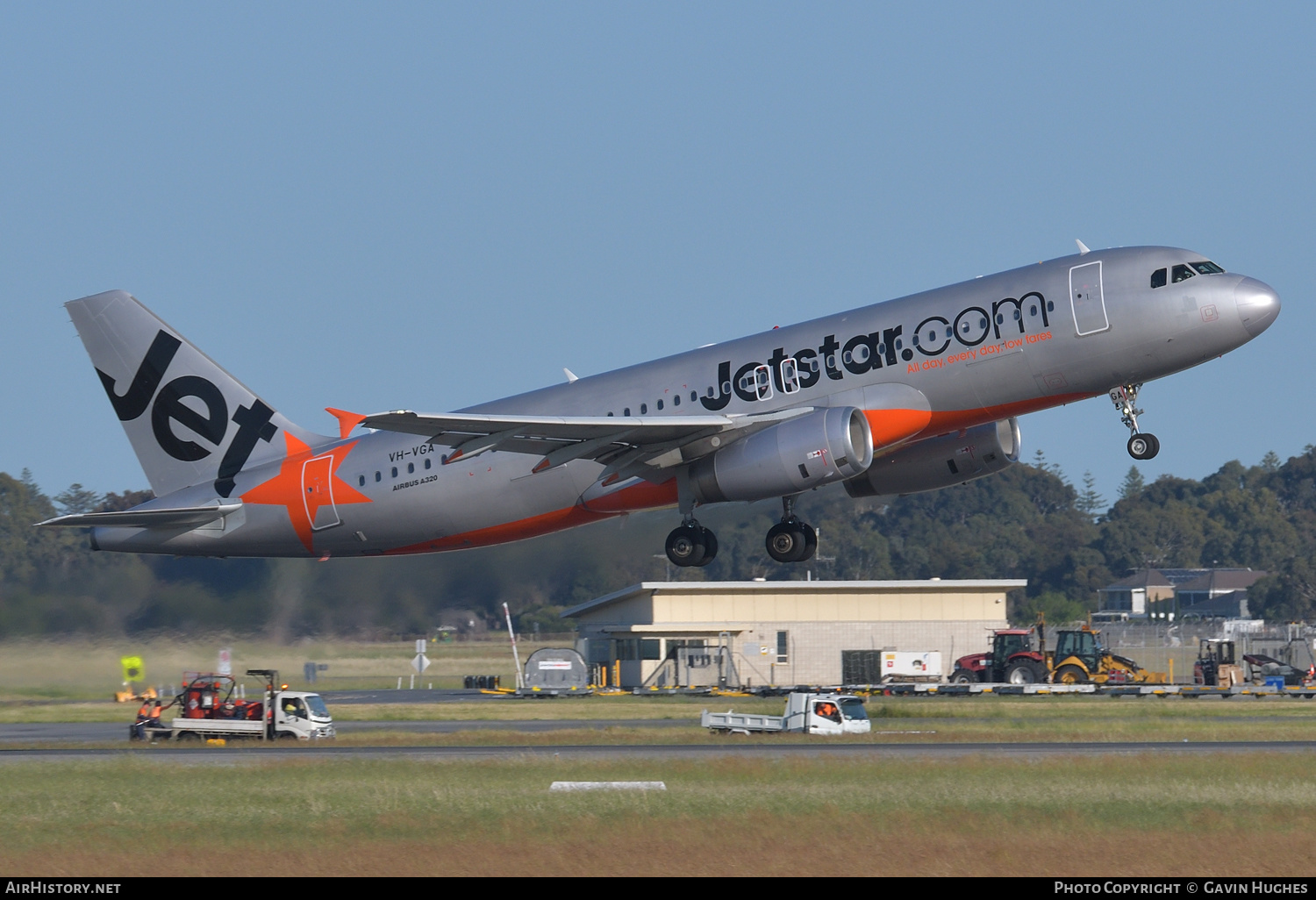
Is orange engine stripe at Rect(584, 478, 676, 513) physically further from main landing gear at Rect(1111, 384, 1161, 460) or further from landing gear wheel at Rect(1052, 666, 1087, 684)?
landing gear wheel at Rect(1052, 666, 1087, 684)

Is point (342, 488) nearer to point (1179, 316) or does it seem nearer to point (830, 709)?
point (830, 709)

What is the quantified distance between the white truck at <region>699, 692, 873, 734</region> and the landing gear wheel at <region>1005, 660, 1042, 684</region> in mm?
24656

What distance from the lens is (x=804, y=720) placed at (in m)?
46.5

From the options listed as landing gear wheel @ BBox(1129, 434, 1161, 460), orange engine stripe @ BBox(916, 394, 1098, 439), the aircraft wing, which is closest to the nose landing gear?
the aircraft wing


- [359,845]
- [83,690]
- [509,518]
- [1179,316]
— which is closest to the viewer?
[359,845]

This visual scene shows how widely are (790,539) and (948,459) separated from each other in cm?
436

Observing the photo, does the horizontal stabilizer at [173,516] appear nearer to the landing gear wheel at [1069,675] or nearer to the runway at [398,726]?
the runway at [398,726]

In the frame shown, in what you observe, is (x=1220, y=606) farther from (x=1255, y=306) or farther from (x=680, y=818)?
(x=680, y=818)

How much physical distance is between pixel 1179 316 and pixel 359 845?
19.3 metres

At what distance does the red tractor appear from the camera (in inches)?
2758

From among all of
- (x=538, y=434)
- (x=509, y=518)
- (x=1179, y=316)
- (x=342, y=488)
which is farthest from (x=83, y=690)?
(x=1179, y=316)

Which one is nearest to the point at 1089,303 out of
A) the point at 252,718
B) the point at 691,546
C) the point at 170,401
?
the point at 691,546

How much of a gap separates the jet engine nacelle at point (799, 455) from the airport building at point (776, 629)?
147 feet
